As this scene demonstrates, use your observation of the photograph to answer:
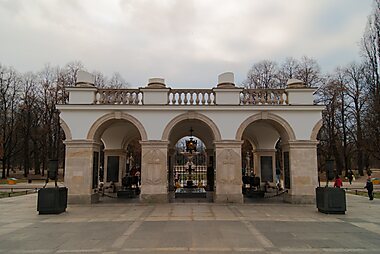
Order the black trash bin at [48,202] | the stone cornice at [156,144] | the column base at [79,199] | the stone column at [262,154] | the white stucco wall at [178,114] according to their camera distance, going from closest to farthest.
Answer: the black trash bin at [48,202]
the column base at [79,199]
the stone cornice at [156,144]
the white stucco wall at [178,114]
the stone column at [262,154]

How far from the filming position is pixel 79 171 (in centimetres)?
1330

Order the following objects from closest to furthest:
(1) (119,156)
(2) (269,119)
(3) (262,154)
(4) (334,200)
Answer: (4) (334,200) < (2) (269,119) < (3) (262,154) < (1) (119,156)

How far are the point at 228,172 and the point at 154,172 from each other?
3.50m

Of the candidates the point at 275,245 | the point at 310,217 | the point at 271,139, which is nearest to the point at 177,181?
the point at 271,139

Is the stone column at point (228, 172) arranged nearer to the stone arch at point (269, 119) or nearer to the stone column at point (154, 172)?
the stone arch at point (269, 119)

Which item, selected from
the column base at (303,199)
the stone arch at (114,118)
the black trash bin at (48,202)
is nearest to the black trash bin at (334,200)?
the column base at (303,199)

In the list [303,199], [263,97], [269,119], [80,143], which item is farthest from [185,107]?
[303,199]

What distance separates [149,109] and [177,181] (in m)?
8.43

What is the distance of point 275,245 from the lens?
21.6 feet

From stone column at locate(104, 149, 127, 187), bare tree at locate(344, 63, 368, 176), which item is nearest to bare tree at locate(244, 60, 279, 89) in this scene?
bare tree at locate(344, 63, 368, 176)

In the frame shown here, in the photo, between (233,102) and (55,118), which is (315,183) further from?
(55,118)

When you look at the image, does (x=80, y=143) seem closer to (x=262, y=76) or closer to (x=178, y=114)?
(x=178, y=114)

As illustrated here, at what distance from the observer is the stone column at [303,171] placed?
1331 cm

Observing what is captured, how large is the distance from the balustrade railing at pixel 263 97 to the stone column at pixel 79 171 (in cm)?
782
